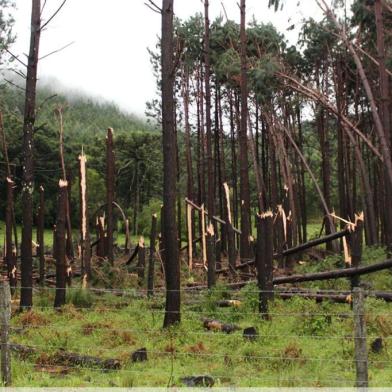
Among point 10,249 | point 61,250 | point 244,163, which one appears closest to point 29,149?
point 61,250

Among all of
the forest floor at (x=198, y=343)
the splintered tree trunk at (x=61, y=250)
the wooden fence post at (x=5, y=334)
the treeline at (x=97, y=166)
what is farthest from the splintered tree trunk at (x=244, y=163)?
the treeline at (x=97, y=166)

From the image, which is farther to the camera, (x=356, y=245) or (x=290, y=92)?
(x=290, y=92)

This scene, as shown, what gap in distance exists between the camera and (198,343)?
7738mm

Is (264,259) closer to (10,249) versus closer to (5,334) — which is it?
(5,334)

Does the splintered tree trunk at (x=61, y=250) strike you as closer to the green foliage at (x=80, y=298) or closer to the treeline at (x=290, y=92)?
the green foliage at (x=80, y=298)

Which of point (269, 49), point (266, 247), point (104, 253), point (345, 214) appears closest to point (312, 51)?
point (269, 49)

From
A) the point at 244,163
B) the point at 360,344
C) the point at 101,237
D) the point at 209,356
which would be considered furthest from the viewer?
the point at 101,237

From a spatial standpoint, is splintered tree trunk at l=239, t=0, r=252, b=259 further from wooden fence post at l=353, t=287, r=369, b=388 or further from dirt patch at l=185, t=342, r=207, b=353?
wooden fence post at l=353, t=287, r=369, b=388

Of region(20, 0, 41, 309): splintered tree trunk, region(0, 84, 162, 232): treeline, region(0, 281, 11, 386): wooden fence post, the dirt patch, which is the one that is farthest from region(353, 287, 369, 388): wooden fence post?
region(0, 84, 162, 232): treeline

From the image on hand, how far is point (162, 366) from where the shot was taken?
6.61 metres

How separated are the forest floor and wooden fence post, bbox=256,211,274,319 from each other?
1.02 feet

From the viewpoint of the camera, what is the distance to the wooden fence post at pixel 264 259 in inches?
364

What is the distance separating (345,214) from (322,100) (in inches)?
219

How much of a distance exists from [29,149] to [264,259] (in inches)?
189
